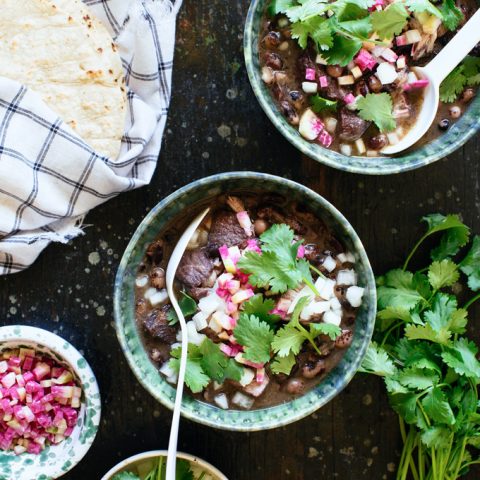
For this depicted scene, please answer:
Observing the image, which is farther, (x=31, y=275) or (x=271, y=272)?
(x=31, y=275)

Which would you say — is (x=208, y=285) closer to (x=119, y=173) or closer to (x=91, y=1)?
(x=119, y=173)

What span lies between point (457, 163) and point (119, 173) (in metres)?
1.33

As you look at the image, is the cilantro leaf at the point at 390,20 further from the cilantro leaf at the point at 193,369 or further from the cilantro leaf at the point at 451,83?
the cilantro leaf at the point at 193,369

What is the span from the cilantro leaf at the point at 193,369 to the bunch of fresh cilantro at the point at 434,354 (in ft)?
1.96

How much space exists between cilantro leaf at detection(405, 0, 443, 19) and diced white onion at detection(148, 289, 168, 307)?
4.20 ft

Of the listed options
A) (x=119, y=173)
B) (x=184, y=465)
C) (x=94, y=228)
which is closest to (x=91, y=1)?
(x=119, y=173)

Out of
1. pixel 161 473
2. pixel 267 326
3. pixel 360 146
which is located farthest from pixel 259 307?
pixel 161 473

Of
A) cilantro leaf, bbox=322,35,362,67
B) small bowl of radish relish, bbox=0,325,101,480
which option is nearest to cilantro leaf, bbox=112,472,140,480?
small bowl of radish relish, bbox=0,325,101,480

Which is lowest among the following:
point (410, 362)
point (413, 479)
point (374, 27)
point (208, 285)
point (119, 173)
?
point (413, 479)

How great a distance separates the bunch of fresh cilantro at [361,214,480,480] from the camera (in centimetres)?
257

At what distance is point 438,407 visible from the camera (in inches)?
100

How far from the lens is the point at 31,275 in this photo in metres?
2.80

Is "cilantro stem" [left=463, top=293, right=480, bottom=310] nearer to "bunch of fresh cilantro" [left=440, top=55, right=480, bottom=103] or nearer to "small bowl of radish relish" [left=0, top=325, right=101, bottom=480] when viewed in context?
"bunch of fresh cilantro" [left=440, top=55, right=480, bottom=103]

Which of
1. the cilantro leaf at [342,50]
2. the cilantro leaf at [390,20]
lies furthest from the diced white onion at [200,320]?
the cilantro leaf at [390,20]
